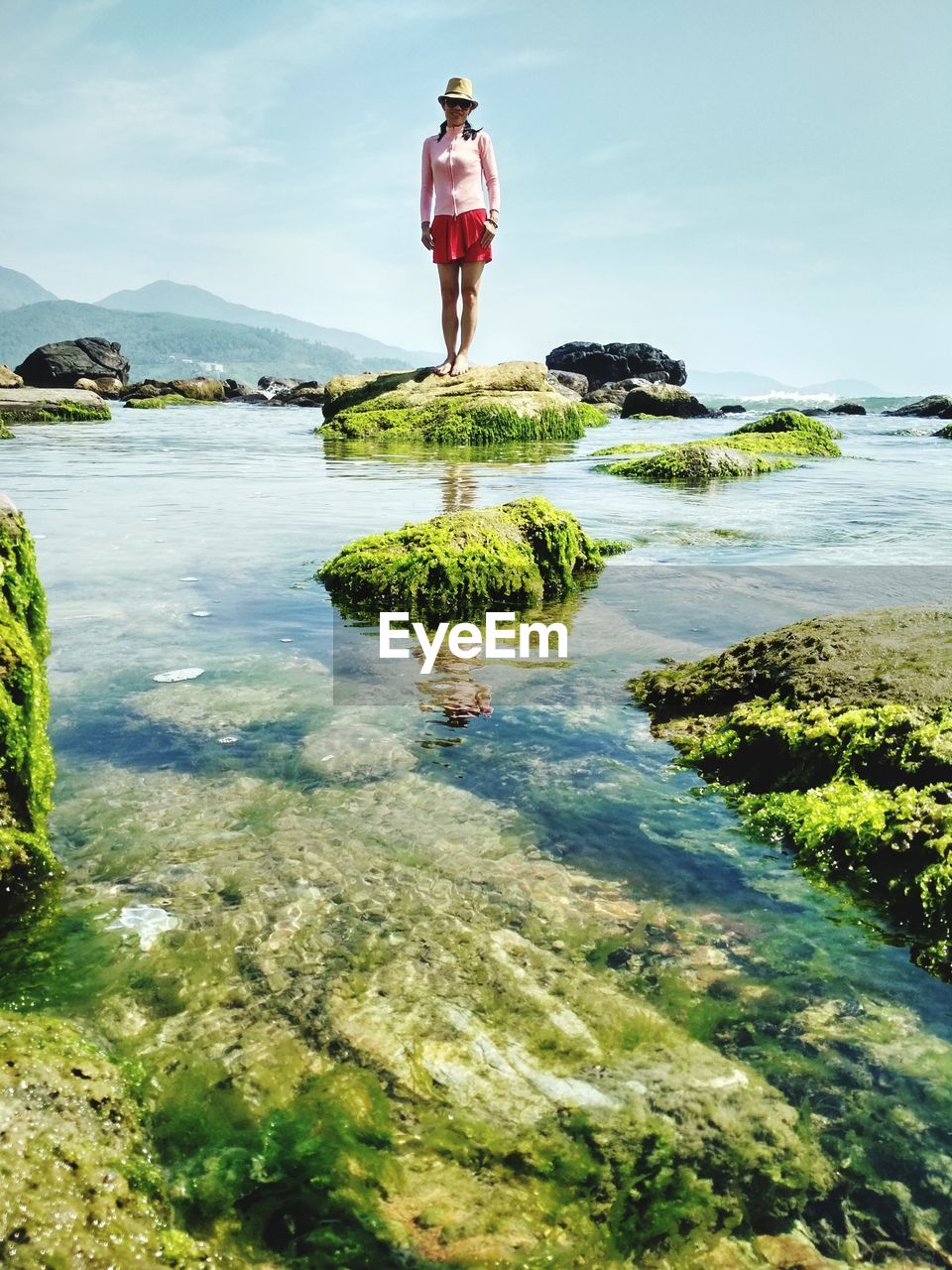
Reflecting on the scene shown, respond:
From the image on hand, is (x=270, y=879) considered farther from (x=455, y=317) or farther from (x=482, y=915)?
(x=455, y=317)

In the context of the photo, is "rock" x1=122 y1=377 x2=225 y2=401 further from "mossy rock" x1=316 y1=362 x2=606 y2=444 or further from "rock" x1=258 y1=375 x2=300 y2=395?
"mossy rock" x1=316 y1=362 x2=606 y2=444

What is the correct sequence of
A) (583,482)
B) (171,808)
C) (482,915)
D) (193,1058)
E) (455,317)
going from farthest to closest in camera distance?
(455,317), (583,482), (171,808), (482,915), (193,1058)

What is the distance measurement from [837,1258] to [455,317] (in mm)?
15619

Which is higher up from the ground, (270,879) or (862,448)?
(862,448)

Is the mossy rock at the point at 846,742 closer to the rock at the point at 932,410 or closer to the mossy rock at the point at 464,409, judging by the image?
the mossy rock at the point at 464,409

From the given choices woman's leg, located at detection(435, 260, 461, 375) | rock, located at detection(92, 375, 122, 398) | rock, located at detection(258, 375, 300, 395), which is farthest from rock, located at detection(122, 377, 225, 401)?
woman's leg, located at detection(435, 260, 461, 375)

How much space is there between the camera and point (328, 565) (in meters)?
5.39

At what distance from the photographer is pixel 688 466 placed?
36.8ft

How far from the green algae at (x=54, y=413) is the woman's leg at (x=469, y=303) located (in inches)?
438

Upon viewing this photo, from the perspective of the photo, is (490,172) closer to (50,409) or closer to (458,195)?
(458,195)

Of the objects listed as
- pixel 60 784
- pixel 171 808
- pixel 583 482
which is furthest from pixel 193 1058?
pixel 583 482

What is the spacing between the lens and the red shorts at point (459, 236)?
14.0 m

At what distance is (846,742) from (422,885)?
53.9 inches

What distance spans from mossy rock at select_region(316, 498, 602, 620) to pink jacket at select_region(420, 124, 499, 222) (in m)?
10.2
